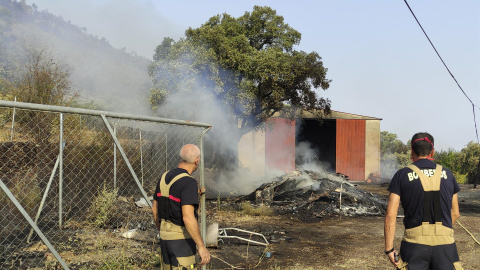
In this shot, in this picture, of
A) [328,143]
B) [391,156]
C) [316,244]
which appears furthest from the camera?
[391,156]

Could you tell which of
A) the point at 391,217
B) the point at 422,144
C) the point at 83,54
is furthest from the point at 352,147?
the point at 83,54

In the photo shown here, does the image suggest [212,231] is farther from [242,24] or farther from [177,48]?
[242,24]

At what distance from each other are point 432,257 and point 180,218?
6.81 feet

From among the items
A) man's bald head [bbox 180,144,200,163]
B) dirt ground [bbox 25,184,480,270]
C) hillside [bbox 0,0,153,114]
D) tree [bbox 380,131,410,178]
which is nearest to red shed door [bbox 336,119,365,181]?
tree [bbox 380,131,410,178]

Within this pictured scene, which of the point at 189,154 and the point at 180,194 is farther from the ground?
the point at 189,154

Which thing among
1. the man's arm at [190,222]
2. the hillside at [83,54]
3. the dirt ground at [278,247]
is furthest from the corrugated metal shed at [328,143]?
the hillside at [83,54]

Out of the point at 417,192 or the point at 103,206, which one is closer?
the point at 417,192

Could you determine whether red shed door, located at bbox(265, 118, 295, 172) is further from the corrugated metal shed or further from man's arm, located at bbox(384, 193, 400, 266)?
man's arm, located at bbox(384, 193, 400, 266)

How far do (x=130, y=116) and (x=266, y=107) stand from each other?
58.4 ft

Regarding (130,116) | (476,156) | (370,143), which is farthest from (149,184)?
(476,156)

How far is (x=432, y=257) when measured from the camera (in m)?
3.05

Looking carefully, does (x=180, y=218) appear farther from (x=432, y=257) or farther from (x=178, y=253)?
(x=432, y=257)

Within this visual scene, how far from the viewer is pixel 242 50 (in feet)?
68.7

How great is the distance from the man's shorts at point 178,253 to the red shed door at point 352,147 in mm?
27279
